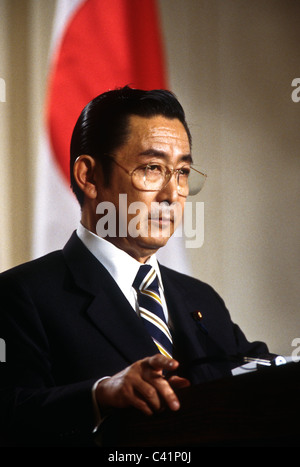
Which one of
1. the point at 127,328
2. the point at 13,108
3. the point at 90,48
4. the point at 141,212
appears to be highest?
the point at 90,48

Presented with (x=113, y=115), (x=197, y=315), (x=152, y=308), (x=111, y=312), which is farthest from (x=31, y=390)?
(x=113, y=115)

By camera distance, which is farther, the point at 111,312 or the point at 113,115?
the point at 113,115

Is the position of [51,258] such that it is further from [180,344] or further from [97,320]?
[180,344]

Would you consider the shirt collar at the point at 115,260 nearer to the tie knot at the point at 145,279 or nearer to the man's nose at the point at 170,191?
the tie knot at the point at 145,279

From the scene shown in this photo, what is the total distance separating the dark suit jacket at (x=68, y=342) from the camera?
100 cm

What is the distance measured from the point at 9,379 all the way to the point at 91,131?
24.4 inches

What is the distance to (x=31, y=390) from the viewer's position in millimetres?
1057

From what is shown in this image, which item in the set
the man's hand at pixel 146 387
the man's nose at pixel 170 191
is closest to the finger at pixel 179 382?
the man's hand at pixel 146 387

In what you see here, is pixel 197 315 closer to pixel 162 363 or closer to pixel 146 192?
pixel 146 192

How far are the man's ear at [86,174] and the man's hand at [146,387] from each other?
1.99ft

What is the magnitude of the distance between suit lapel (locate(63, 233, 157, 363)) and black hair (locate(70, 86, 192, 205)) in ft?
0.80

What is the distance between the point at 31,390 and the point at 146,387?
33cm
